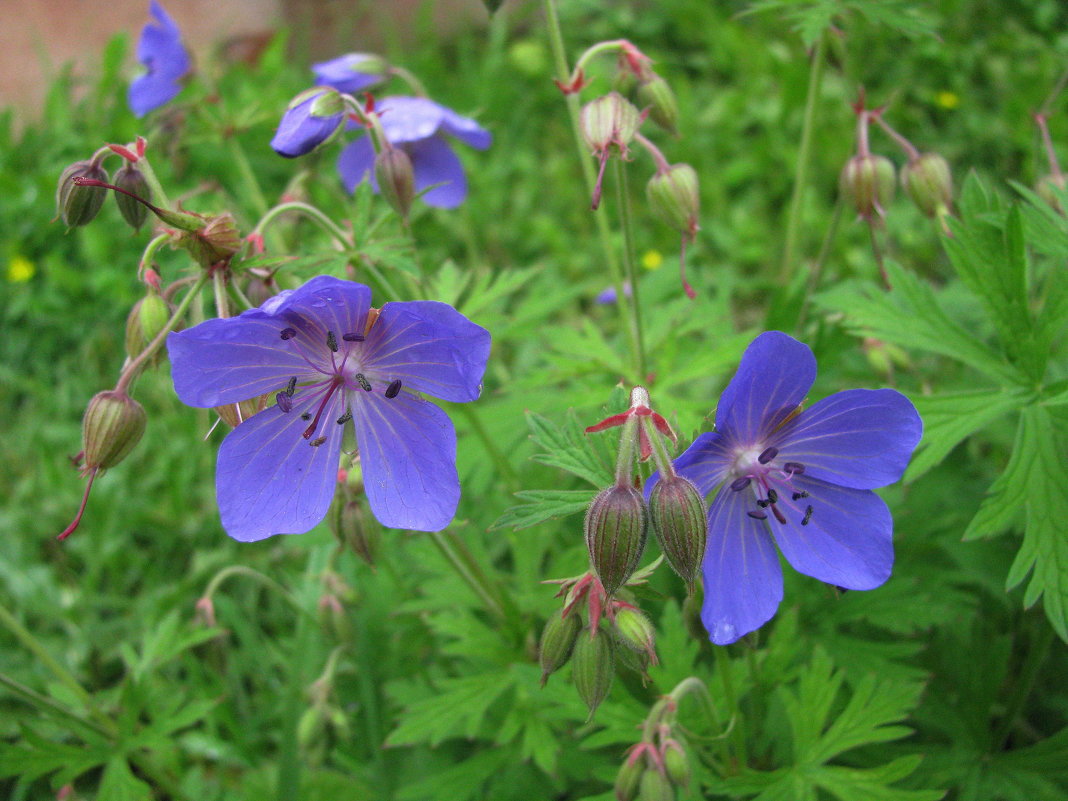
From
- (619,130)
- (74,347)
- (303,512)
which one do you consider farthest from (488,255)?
(303,512)

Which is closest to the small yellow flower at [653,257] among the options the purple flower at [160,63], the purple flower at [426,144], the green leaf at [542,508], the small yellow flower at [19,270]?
the purple flower at [426,144]

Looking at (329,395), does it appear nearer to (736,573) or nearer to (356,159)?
(736,573)

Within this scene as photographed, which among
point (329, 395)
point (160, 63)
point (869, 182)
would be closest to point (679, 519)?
point (329, 395)

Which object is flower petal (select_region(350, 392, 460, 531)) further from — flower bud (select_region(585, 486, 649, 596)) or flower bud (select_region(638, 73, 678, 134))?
flower bud (select_region(638, 73, 678, 134))

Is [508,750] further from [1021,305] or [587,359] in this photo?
[1021,305]

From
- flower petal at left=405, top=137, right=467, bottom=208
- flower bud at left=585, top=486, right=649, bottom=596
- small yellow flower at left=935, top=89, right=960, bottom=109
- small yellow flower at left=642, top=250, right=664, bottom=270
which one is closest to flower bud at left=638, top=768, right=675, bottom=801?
flower bud at left=585, top=486, right=649, bottom=596

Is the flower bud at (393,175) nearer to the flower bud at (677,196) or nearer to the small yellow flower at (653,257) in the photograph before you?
the flower bud at (677,196)
